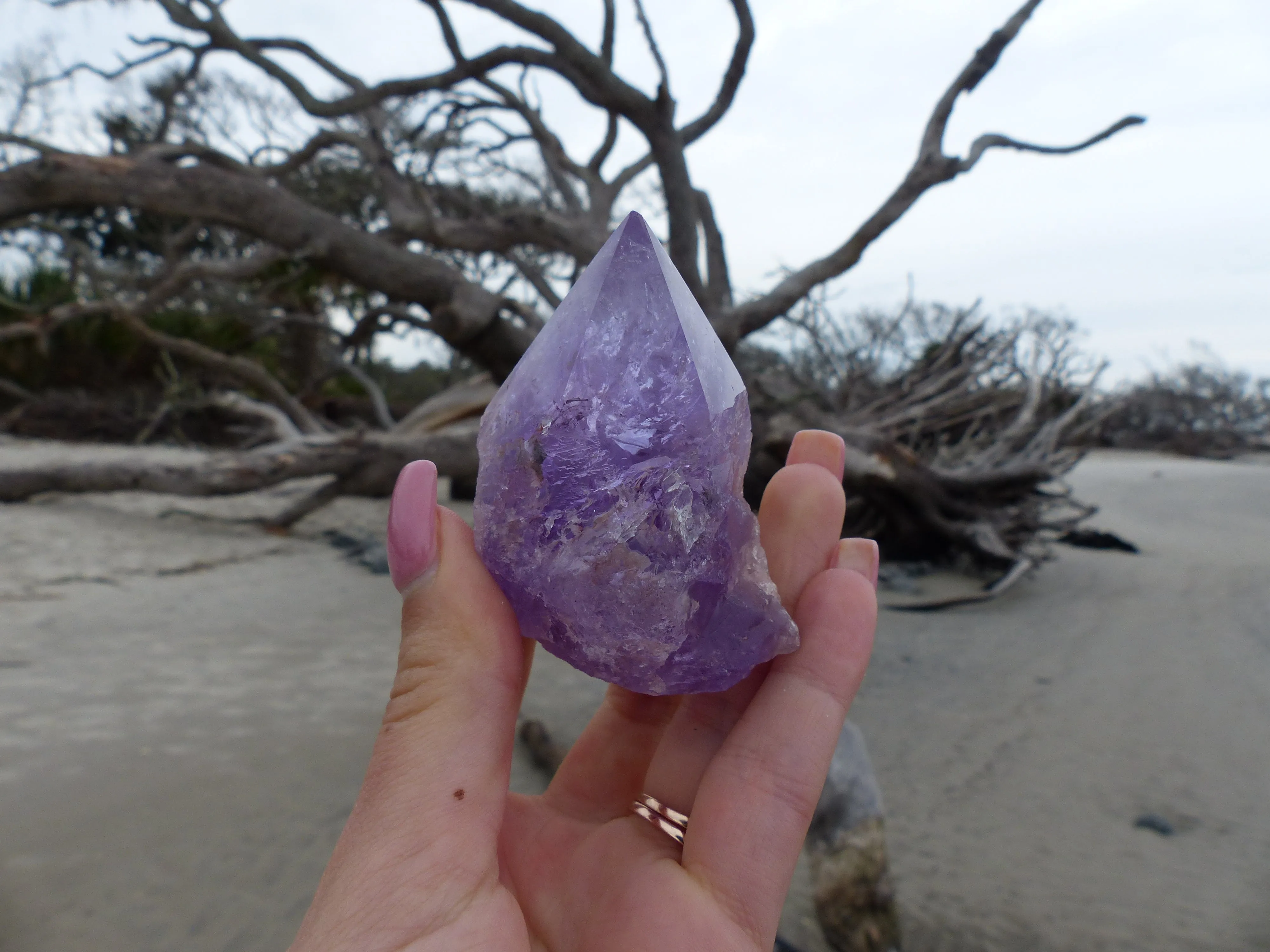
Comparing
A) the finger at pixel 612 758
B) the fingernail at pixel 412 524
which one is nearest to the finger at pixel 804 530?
the finger at pixel 612 758

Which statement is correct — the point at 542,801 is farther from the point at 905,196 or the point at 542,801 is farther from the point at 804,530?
the point at 905,196

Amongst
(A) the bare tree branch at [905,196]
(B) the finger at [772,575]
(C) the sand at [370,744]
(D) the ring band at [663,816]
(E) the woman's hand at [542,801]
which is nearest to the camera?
(E) the woman's hand at [542,801]

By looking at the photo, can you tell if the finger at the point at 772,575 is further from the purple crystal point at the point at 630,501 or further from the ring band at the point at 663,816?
the purple crystal point at the point at 630,501

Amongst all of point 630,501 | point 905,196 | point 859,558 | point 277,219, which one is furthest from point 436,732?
point 905,196

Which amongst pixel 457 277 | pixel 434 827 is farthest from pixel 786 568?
pixel 457 277

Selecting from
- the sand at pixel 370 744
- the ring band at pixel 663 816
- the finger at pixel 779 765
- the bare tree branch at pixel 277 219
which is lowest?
the sand at pixel 370 744
